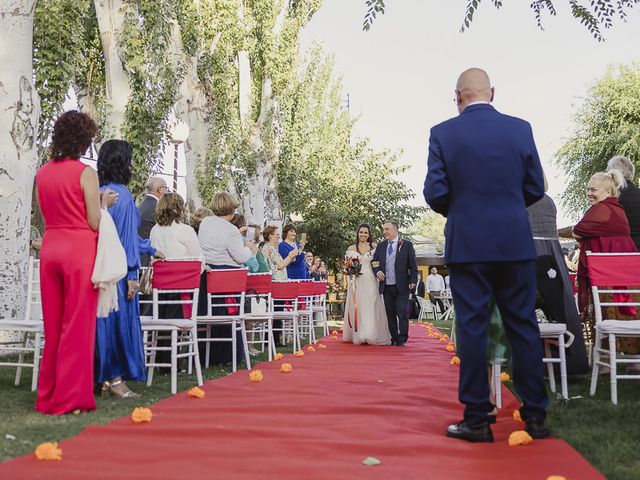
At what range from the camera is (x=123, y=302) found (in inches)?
248

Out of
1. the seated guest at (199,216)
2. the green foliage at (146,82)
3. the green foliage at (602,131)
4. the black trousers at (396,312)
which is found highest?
the green foliage at (602,131)

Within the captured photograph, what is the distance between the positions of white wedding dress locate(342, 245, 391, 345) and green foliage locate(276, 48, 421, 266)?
48.9 feet

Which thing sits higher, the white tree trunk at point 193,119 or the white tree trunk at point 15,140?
the white tree trunk at point 193,119

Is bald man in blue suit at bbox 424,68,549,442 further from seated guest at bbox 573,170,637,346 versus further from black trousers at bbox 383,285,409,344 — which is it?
black trousers at bbox 383,285,409,344

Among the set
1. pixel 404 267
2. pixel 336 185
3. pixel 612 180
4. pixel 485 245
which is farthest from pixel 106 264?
pixel 336 185

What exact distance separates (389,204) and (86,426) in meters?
28.8

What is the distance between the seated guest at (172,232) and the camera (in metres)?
8.18

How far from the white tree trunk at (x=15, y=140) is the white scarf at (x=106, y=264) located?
4552 mm

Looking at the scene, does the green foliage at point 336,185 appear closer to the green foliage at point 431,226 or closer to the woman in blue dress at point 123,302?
the woman in blue dress at point 123,302

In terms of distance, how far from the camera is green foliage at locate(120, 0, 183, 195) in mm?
12328

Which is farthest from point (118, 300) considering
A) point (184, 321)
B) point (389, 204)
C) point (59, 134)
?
point (389, 204)

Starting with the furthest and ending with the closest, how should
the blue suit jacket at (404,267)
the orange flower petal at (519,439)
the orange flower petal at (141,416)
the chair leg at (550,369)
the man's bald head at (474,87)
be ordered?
the blue suit jacket at (404,267) → the chair leg at (550,369) → the orange flower petal at (141,416) → the man's bald head at (474,87) → the orange flower petal at (519,439)

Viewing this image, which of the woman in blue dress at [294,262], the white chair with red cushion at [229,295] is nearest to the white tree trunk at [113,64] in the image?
the woman in blue dress at [294,262]

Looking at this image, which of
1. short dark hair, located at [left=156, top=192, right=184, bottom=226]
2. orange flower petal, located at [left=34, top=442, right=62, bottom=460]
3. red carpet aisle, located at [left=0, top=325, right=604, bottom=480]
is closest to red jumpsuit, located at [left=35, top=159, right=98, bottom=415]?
red carpet aisle, located at [left=0, top=325, right=604, bottom=480]
